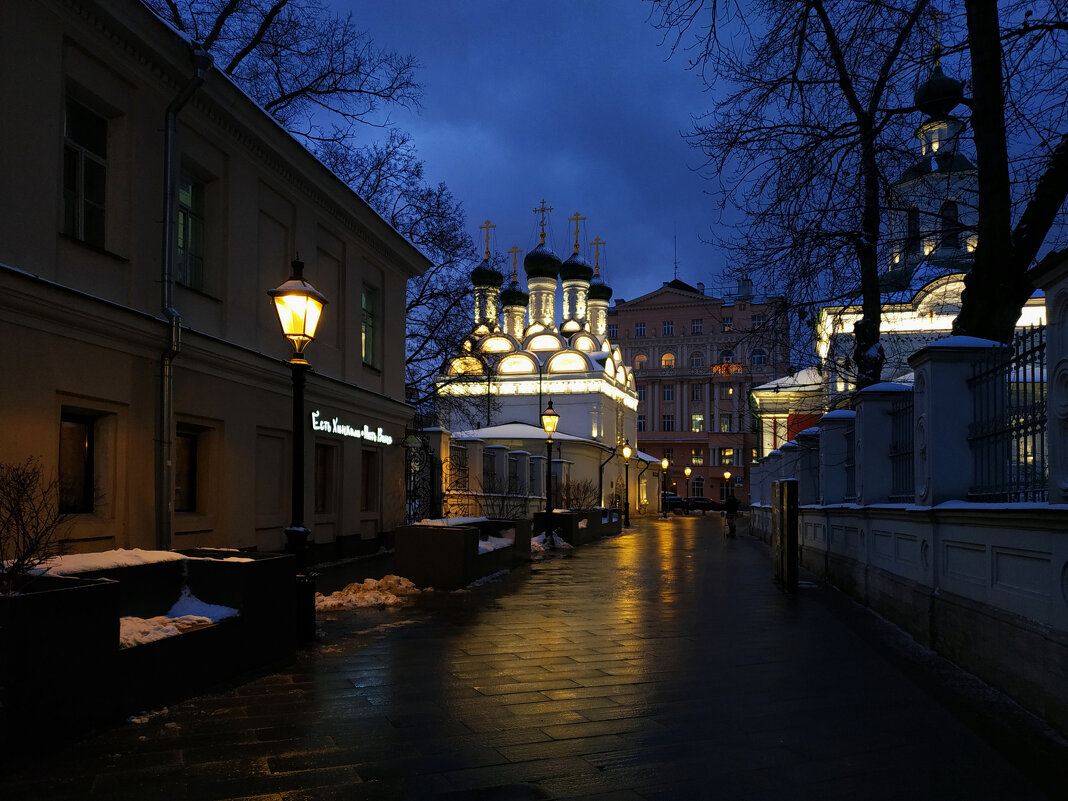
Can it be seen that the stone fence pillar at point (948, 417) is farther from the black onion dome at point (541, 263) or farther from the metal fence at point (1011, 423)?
the black onion dome at point (541, 263)

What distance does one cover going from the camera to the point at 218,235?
14094 mm

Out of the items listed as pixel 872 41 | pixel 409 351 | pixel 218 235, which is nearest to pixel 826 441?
pixel 872 41

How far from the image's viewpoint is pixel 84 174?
1098 centimetres

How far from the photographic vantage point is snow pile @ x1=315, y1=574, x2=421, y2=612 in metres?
11.9

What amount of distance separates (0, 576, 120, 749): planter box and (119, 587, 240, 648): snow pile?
44 centimetres

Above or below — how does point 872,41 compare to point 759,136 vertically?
above

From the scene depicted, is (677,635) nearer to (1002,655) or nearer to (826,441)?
(1002,655)

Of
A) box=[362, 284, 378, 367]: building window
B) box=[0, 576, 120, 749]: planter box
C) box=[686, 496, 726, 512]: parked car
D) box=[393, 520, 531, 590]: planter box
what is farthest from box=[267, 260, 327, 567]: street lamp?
box=[686, 496, 726, 512]: parked car

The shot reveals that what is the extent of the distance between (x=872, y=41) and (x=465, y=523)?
33.4ft

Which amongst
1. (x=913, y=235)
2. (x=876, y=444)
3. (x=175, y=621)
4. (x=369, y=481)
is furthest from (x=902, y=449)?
(x=369, y=481)

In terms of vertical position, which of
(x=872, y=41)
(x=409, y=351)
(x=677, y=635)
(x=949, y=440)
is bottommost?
(x=677, y=635)

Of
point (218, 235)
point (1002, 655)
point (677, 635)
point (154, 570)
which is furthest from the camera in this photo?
point (218, 235)

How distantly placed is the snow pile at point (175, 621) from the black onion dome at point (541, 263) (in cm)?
5863

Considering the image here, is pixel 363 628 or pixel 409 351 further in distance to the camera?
pixel 409 351
